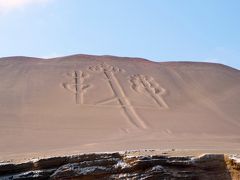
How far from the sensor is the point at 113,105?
26.4 m

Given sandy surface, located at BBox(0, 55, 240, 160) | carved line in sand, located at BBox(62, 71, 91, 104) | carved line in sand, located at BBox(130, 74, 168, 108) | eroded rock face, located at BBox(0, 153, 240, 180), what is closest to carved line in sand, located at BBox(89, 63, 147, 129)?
sandy surface, located at BBox(0, 55, 240, 160)

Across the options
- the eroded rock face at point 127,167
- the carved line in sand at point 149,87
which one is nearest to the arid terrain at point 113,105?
the carved line in sand at point 149,87

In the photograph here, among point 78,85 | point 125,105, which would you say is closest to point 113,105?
point 125,105

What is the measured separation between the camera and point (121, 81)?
1184 inches

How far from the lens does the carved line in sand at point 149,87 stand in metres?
27.8

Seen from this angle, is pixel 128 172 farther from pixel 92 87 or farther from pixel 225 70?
pixel 225 70

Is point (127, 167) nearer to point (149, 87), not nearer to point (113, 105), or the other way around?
point (113, 105)

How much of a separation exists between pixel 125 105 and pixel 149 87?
149 inches

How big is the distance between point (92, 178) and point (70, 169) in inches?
11.8

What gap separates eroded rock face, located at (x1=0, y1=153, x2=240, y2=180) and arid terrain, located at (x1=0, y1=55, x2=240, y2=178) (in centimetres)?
941

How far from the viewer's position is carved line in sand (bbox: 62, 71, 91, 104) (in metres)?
27.3

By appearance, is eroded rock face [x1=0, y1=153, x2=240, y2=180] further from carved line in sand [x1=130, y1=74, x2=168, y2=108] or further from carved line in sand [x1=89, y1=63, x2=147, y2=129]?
carved line in sand [x1=130, y1=74, x2=168, y2=108]

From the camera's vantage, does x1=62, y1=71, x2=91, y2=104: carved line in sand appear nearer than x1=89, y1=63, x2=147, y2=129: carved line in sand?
No

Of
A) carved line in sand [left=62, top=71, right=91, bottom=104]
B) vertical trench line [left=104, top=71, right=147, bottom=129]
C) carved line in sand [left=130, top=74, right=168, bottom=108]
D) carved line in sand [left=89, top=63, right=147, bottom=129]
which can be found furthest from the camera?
carved line in sand [left=130, top=74, right=168, bottom=108]
